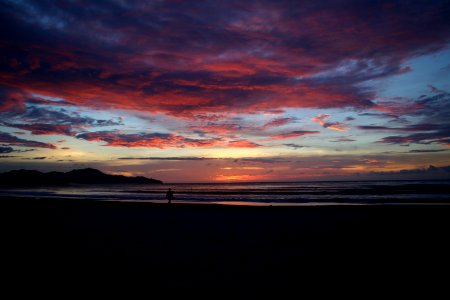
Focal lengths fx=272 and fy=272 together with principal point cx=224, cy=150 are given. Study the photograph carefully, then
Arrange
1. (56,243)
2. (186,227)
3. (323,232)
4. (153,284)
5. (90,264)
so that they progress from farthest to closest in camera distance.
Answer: (186,227), (323,232), (56,243), (90,264), (153,284)

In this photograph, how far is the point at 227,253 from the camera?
7633 millimetres

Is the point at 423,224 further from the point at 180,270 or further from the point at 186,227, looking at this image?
the point at 180,270

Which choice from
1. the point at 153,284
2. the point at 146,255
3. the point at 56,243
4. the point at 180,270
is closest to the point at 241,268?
the point at 180,270

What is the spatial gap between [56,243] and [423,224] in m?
14.9

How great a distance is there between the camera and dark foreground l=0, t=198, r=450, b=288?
580 cm

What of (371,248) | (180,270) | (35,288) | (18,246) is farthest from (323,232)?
(18,246)

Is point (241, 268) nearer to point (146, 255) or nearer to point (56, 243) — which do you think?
point (146, 255)

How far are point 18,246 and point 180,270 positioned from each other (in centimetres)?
558

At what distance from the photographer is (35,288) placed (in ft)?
16.4

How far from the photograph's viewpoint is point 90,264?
21.7 feet

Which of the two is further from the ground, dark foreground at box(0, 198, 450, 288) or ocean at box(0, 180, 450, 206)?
dark foreground at box(0, 198, 450, 288)

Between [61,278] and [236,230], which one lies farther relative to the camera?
[236,230]

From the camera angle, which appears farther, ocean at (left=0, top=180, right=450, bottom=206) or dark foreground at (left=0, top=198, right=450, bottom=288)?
ocean at (left=0, top=180, right=450, bottom=206)

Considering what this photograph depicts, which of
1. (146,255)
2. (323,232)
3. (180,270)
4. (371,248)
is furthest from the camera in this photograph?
(323,232)
